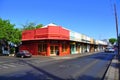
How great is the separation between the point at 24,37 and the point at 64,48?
9.96 meters

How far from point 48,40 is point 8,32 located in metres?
9.39

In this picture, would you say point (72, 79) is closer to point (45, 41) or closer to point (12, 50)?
point (45, 41)

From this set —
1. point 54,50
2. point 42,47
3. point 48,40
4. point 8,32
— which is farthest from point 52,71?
point 8,32

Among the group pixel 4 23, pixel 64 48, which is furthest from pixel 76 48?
pixel 4 23

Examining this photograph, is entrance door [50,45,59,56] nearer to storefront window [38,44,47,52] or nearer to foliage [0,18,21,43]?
storefront window [38,44,47,52]

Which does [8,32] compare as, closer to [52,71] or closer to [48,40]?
[48,40]

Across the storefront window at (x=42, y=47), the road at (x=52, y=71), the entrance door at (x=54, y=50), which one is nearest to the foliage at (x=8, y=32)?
the storefront window at (x=42, y=47)

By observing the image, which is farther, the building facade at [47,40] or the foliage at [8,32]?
the foliage at [8,32]

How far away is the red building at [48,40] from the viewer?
53.2m

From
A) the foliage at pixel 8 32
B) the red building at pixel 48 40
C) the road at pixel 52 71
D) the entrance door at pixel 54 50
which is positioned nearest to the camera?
the road at pixel 52 71

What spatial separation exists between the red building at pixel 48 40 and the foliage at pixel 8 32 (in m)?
3.02

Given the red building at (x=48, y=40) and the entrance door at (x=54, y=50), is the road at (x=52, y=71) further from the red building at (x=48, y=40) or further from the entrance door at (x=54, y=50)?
the entrance door at (x=54, y=50)

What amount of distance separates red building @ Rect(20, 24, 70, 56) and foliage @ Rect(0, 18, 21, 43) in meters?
3.02

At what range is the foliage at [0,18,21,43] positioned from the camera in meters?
54.4
